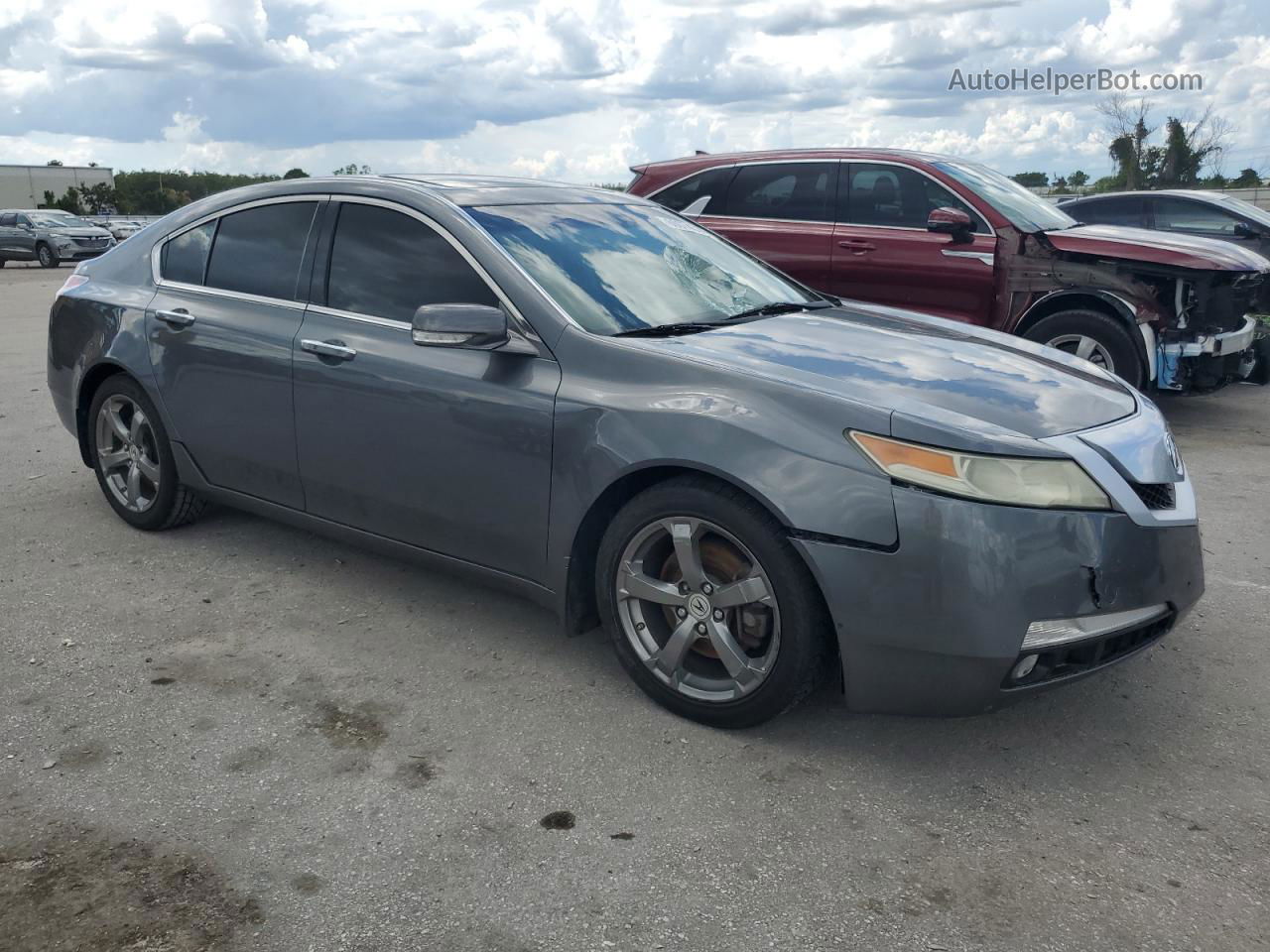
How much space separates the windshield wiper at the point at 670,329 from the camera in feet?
11.9

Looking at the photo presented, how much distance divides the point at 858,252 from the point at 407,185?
15.7ft

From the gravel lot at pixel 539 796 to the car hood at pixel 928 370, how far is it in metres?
0.95

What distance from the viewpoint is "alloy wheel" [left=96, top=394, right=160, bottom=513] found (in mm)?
5059

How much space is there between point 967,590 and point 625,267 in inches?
69.8

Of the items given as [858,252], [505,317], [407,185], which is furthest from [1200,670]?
[858,252]

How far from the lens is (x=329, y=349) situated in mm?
4129

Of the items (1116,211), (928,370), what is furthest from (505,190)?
(1116,211)

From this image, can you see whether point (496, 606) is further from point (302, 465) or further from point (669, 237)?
point (669, 237)

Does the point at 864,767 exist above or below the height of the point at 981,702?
below

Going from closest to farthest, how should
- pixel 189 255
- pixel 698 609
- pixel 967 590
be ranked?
1. pixel 967 590
2. pixel 698 609
3. pixel 189 255

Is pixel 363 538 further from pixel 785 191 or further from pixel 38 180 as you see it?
pixel 38 180

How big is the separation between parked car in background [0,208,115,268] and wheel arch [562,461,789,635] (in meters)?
31.2

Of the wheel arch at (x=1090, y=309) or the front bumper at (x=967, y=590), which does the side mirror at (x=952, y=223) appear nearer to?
the wheel arch at (x=1090, y=309)

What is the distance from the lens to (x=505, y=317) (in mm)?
3615
